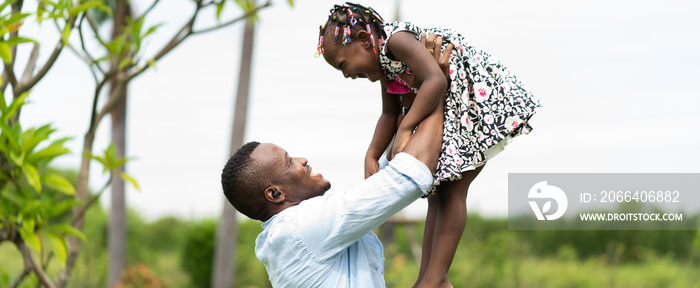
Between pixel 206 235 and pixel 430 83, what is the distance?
996 cm

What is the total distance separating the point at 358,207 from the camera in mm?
1772

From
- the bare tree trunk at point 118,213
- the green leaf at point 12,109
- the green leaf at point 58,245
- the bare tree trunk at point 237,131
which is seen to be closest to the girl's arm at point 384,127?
the green leaf at point 12,109

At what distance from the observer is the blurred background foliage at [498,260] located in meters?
10.2

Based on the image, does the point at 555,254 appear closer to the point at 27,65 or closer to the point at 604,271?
the point at 604,271

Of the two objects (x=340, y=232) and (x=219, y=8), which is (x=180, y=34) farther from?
(x=340, y=232)

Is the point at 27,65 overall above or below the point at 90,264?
above

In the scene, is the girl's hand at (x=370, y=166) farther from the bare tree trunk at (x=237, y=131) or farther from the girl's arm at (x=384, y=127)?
the bare tree trunk at (x=237, y=131)

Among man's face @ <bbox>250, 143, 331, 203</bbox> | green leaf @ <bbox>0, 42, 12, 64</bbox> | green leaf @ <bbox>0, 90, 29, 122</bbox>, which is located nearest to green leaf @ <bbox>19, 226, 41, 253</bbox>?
green leaf @ <bbox>0, 90, 29, 122</bbox>

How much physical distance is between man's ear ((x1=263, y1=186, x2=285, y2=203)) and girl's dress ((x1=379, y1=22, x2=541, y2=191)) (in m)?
0.43

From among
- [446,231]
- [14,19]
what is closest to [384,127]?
[446,231]

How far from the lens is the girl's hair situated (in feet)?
6.23

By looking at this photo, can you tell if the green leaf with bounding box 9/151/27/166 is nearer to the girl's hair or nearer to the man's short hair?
the man's short hair

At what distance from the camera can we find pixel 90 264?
11.9m

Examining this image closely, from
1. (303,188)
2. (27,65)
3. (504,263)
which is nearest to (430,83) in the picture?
(303,188)
